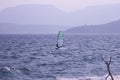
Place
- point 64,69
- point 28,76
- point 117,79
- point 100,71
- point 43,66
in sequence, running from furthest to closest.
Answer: point 43,66 → point 64,69 → point 100,71 → point 28,76 → point 117,79

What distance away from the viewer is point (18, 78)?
110 ft

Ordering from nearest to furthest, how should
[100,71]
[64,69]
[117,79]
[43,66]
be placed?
[117,79]
[100,71]
[64,69]
[43,66]

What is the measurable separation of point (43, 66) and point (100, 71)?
8495 mm


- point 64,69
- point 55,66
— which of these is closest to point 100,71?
point 64,69

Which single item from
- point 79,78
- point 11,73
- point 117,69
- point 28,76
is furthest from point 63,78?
point 117,69

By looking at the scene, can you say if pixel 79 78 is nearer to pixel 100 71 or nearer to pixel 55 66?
pixel 100 71

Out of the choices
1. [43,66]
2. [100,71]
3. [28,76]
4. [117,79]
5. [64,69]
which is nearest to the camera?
[117,79]

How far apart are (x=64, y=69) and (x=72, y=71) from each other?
1996mm

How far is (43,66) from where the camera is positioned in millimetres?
43312

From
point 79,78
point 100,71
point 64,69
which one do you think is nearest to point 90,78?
point 79,78

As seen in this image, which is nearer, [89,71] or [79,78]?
[79,78]

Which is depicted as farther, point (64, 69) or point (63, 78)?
point (64, 69)

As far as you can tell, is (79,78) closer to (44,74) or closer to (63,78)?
(63,78)

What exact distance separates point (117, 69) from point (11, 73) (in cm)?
1245
